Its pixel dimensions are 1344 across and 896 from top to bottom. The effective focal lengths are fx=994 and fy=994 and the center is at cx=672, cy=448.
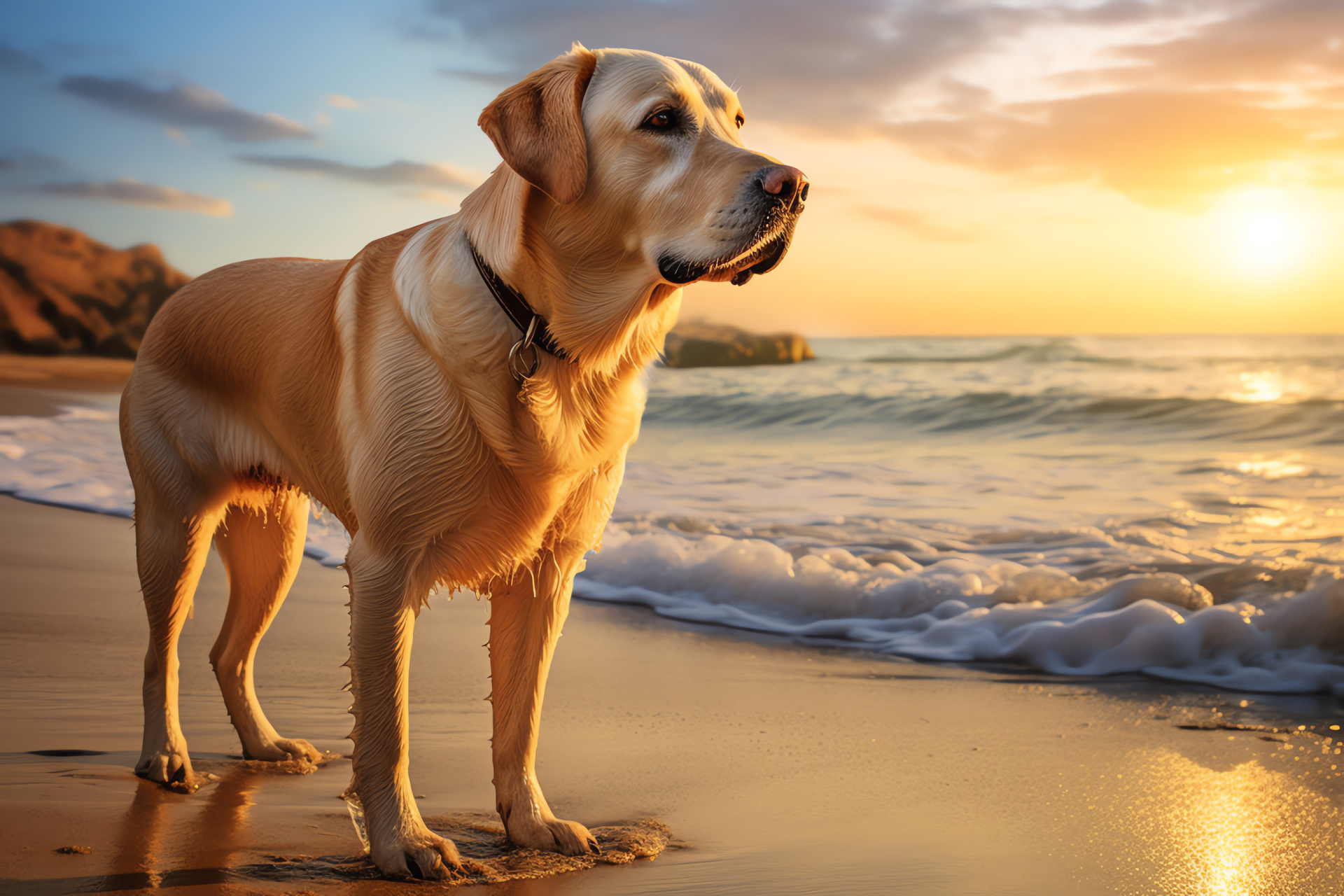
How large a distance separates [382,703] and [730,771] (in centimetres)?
134

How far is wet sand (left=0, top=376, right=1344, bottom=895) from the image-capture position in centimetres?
248

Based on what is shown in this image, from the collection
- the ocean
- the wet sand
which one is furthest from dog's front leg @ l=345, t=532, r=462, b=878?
the ocean

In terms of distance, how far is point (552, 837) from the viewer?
256 centimetres

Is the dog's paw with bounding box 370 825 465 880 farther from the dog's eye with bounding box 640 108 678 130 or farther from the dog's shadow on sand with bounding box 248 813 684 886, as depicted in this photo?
the dog's eye with bounding box 640 108 678 130

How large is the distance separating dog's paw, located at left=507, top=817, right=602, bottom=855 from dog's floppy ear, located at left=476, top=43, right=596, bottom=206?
157 centimetres

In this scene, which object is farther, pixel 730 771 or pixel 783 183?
pixel 730 771

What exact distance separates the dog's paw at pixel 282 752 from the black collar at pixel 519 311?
6.05 ft

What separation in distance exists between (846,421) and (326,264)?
40.6ft

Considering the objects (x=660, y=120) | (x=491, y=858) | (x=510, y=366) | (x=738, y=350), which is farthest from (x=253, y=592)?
(x=738, y=350)

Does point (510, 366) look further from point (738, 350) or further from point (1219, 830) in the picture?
point (738, 350)

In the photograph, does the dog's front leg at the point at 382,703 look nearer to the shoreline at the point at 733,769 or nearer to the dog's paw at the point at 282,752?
the shoreline at the point at 733,769

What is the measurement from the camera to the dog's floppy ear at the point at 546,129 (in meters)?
2.12

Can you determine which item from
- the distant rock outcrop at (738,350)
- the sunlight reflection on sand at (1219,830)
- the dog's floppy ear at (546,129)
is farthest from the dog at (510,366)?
the distant rock outcrop at (738,350)

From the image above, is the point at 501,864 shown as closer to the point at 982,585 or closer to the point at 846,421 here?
the point at 982,585
